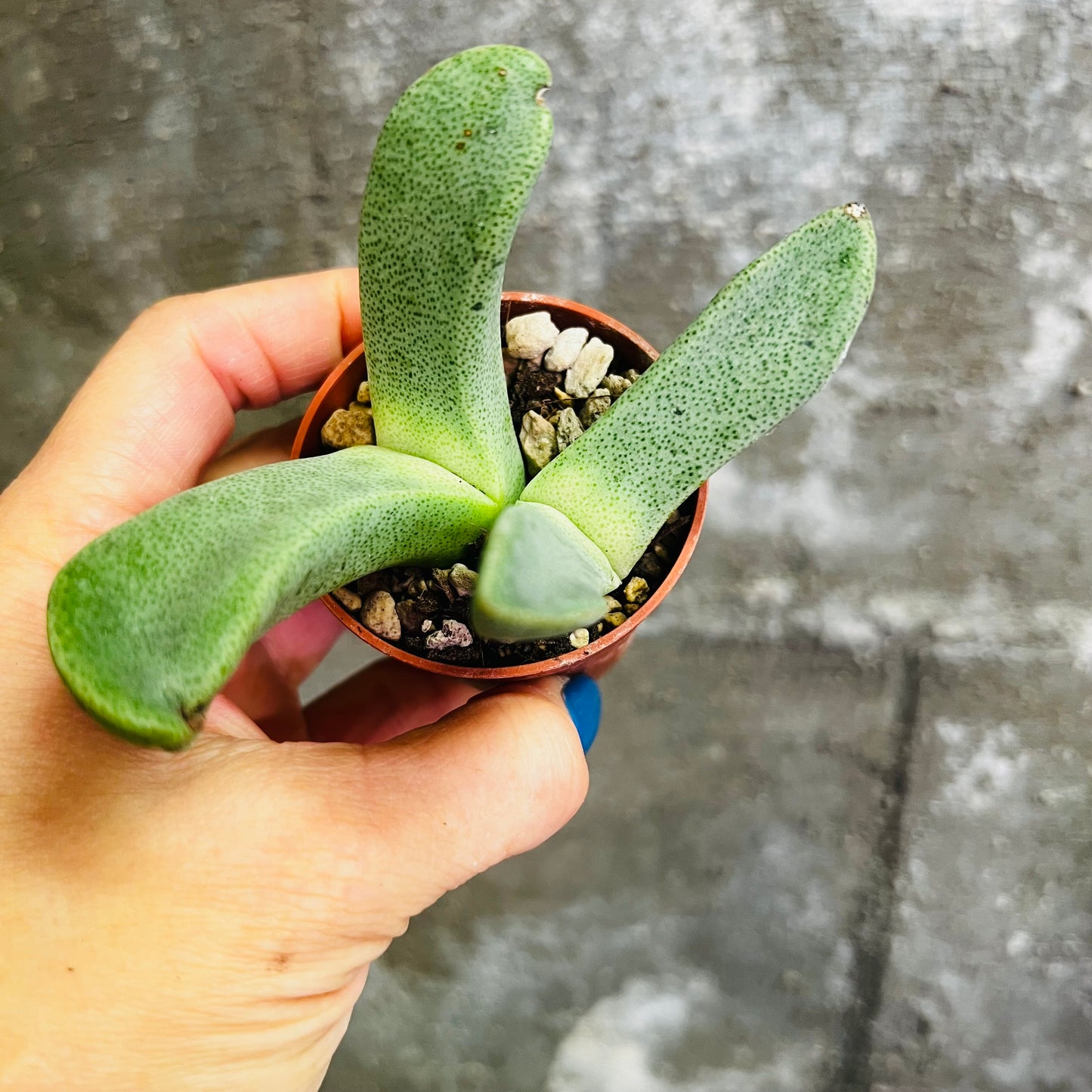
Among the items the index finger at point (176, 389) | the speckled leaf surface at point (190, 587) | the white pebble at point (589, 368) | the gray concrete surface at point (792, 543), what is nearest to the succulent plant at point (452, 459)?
the speckled leaf surface at point (190, 587)

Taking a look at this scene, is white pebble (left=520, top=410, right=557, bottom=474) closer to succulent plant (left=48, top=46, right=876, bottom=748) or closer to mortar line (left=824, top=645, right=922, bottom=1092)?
succulent plant (left=48, top=46, right=876, bottom=748)

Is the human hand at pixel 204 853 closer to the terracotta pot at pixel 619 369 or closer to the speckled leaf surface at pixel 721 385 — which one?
the terracotta pot at pixel 619 369

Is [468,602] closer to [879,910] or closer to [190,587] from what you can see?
[190,587]

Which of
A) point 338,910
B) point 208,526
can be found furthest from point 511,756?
point 208,526

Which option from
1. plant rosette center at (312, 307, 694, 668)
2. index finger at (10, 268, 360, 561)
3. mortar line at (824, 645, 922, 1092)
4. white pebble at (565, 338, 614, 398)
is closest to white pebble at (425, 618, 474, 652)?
plant rosette center at (312, 307, 694, 668)

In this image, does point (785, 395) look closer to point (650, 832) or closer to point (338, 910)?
point (338, 910)
